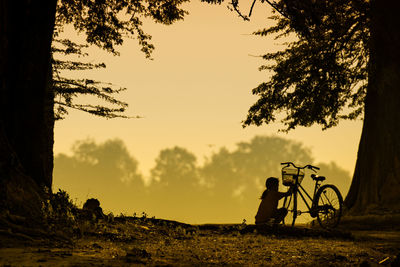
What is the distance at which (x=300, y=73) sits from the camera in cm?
1516

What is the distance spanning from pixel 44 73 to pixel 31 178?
159cm

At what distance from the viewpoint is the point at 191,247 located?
7.13m

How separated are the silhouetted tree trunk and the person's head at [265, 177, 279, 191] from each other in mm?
4663

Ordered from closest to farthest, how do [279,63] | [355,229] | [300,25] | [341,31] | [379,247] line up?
[379,247]
[300,25]
[355,229]
[341,31]
[279,63]

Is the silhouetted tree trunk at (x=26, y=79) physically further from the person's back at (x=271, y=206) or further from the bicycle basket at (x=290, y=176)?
the bicycle basket at (x=290, y=176)

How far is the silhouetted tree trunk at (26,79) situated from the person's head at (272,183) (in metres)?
4.66

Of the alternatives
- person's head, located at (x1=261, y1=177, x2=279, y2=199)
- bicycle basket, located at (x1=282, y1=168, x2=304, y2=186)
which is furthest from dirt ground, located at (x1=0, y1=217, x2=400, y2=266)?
bicycle basket, located at (x1=282, y1=168, x2=304, y2=186)

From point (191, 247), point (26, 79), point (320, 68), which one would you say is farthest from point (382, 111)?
point (26, 79)

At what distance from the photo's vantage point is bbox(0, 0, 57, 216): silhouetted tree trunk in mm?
7355

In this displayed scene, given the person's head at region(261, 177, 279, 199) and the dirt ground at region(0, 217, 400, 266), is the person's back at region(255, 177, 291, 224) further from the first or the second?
the dirt ground at region(0, 217, 400, 266)

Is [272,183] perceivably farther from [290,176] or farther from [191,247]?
[191,247]

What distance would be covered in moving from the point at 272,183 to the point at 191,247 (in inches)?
151

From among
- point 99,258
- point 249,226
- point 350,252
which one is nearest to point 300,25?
point 249,226

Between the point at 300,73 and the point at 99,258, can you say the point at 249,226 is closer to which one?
the point at 99,258
